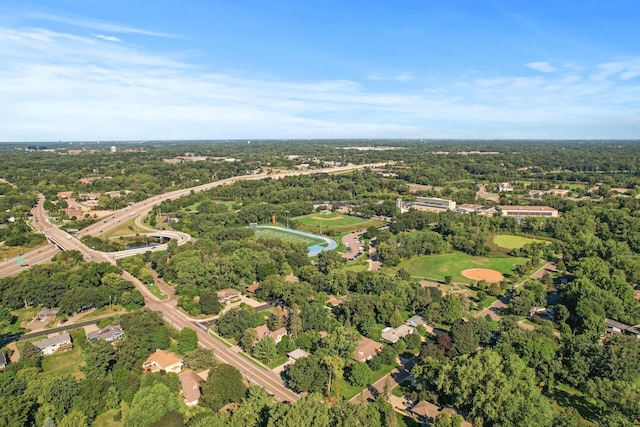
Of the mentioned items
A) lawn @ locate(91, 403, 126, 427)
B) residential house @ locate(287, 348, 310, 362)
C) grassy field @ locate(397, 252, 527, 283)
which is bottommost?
lawn @ locate(91, 403, 126, 427)

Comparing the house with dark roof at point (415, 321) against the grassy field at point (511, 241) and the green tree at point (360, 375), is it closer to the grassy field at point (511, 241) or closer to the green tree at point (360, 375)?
the green tree at point (360, 375)

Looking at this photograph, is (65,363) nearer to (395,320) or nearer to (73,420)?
(73,420)

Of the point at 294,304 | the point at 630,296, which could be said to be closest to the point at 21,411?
the point at 294,304

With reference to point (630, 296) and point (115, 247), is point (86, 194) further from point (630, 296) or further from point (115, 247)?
point (630, 296)

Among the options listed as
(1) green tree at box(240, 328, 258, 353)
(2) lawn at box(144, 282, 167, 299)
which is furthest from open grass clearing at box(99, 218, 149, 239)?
(1) green tree at box(240, 328, 258, 353)

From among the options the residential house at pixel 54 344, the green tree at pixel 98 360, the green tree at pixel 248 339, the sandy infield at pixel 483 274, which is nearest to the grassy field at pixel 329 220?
the sandy infield at pixel 483 274

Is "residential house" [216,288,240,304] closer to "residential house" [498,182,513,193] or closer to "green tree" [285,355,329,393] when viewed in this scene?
"green tree" [285,355,329,393]
